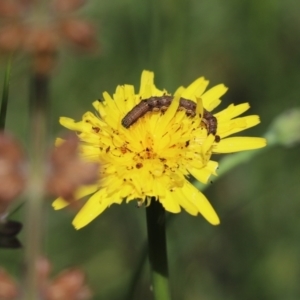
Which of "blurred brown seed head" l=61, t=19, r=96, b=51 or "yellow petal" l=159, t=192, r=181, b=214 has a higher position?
"yellow petal" l=159, t=192, r=181, b=214

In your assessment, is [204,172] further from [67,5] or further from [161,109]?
[67,5]

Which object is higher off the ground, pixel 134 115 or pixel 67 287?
pixel 134 115

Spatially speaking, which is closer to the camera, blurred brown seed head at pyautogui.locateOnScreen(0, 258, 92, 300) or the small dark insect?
blurred brown seed head at pyautogui.locateOnScreen(0, 258, 92, 300)

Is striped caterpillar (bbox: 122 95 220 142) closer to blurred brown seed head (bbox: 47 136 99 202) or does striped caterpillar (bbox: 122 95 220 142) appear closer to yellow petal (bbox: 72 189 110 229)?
yellow petal (bbox: 72 189 110 229)

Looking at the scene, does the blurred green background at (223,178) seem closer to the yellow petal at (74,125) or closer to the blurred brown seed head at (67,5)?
the yellow petal at (74,125)

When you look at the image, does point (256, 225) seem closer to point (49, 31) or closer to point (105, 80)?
point (105, 80)

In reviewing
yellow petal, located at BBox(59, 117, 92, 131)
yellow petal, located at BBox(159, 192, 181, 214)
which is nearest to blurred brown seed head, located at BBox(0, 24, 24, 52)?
yellow petal, located at BBox(159, 192, 181, 214)

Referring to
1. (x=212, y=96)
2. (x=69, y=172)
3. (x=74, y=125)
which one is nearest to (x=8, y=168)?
(x=69, y=172)
